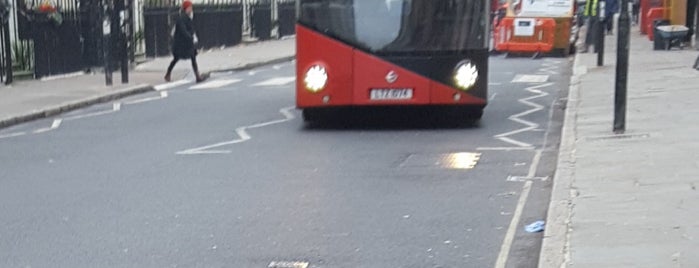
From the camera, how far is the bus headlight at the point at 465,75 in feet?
51.2

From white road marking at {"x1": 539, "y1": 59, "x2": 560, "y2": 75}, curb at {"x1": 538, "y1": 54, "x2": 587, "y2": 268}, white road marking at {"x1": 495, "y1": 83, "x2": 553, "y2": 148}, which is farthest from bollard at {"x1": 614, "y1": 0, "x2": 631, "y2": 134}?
white road marking at {"x1": 539, "y1": 59, "x2": 560, "y2": 75}

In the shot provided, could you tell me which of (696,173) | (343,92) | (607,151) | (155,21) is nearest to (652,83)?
(343,92)

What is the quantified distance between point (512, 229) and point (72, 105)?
13168mm

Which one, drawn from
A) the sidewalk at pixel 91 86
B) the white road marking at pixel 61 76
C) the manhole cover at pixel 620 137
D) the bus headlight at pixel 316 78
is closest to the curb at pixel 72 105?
the sidewalk at pixel 91 86

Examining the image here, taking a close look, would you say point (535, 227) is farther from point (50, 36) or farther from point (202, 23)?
point (202, 23)

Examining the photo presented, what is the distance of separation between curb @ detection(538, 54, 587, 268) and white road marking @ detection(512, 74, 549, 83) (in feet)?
28.9

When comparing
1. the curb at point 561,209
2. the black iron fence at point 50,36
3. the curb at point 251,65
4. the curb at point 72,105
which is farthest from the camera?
the curb at point 251,65

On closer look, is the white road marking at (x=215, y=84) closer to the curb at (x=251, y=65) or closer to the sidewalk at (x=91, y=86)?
the sidewalk at (x=91, y=86)

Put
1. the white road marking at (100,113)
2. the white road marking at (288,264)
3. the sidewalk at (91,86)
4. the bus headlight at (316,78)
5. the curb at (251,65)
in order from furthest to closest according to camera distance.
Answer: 1. the curb at (251,65)
2. the sidewalk at (91,86)
3. the white road marking at (100,113)
4. the bus headlight at (316,78)
5. the white road marking at (288,264)

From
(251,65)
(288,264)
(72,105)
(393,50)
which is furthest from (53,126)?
(251,65)

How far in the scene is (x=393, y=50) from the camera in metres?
15.6

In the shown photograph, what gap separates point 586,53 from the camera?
31781mm

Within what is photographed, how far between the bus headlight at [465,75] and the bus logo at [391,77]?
75cm

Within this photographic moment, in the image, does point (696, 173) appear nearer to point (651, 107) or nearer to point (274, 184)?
point (274, 184)
